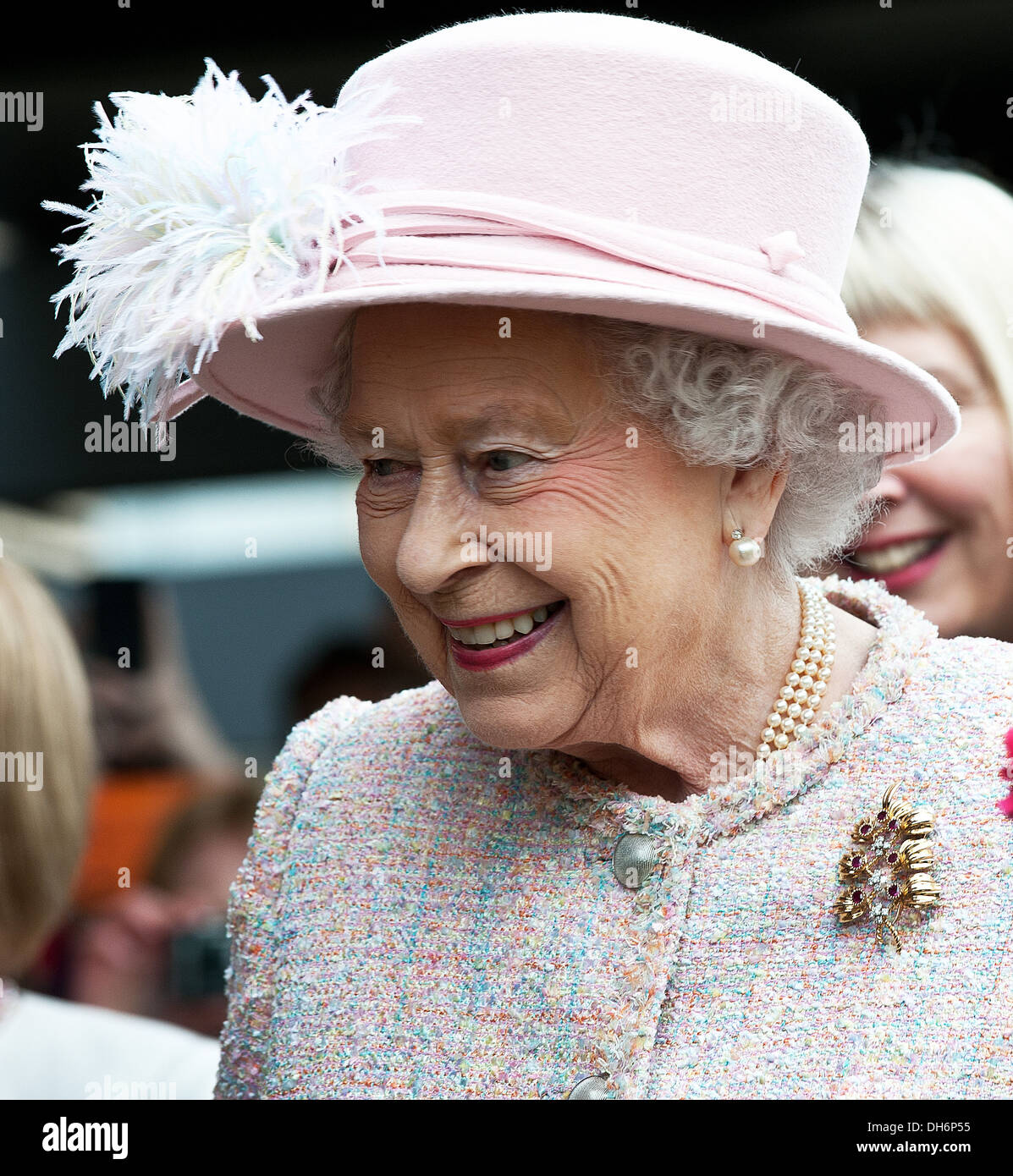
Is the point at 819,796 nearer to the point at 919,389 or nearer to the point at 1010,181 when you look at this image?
the point at 919,389

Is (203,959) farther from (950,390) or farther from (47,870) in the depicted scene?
(950,390)

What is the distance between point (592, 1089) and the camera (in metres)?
1.87

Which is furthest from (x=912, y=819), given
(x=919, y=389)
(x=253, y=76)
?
(x=253, y=76)

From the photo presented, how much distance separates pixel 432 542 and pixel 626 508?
0.24 metres

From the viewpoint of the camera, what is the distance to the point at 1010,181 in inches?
157

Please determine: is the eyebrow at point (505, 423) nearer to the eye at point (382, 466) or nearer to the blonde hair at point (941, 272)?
the eye at point (382, 466)

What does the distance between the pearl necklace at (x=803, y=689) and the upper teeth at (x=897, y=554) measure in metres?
0.90

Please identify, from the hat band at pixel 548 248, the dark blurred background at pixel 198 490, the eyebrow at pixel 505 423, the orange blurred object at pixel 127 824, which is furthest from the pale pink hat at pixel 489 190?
the orange blurred object at pixel 127 824

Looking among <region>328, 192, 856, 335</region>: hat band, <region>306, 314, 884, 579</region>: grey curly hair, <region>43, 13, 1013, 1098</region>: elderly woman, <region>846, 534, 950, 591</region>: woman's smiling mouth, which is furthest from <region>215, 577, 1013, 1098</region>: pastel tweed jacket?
<region>846, 534, 950, 591</region>: woman's smiling mouth

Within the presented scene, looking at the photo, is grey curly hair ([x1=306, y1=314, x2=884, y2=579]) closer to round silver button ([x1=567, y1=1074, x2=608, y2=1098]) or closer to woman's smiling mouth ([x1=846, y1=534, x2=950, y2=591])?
round silver button ([x1=567, y1=1074, x2=608, y2=1098])

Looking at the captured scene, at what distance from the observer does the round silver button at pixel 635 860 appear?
1971 mm

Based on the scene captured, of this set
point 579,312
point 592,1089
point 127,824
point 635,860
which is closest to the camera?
point 579,312

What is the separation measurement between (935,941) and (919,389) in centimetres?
69

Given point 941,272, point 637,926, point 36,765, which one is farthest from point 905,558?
point 36,765
